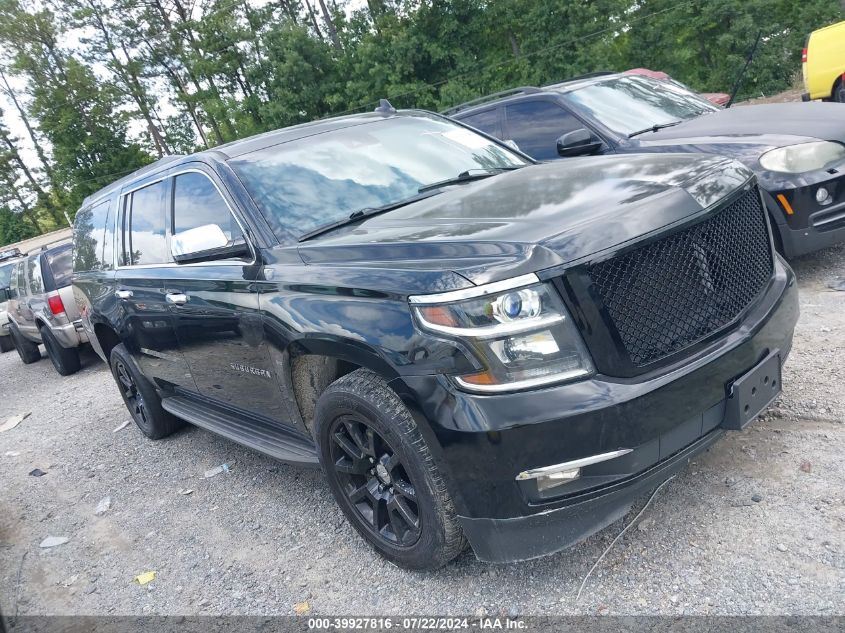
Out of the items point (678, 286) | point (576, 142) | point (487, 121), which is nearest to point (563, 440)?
point (678, 286)

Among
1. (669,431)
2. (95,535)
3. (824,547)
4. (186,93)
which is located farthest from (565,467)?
(186,93)

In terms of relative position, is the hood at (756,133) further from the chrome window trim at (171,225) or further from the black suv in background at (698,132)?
the chrome window trim at (171,225)

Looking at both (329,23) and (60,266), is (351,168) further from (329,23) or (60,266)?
(329,23)

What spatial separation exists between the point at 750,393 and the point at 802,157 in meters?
3.04

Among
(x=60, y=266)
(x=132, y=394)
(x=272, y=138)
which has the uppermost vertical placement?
(x=272, y=138)

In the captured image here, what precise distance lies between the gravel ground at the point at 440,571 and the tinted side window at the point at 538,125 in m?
2.50

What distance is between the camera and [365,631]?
2.76 m

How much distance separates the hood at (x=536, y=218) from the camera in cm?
241

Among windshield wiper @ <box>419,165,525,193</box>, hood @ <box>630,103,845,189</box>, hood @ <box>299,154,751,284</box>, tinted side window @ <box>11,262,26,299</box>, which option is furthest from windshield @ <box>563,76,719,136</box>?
tinted side window @ <box>11,262,26,299</box>

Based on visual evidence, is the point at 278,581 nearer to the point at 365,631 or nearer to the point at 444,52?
the point at 365,631

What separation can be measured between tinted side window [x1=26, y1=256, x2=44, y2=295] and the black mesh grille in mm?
9187

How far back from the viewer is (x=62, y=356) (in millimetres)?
9508

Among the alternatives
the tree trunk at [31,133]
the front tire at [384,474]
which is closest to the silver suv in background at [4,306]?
the front tire at [384,474]

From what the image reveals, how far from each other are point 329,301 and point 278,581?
137 cm
